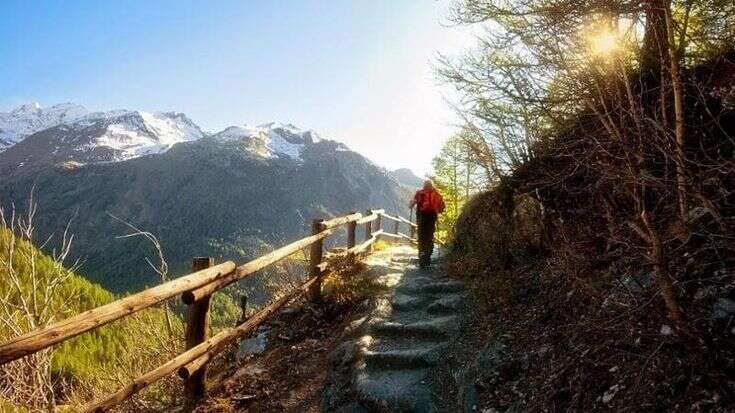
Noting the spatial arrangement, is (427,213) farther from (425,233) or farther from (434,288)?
(434,288)

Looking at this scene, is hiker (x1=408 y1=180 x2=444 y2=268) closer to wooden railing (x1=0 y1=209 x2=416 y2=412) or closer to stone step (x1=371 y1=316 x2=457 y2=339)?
wooden railing (x1=0 y1=209 x2=416 y2=412)

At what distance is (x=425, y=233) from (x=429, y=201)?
0.80 meters

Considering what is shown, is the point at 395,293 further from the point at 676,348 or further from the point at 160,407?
the point at 676,348

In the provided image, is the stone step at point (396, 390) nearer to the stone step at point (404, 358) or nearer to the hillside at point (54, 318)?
the stone step at point (404, 358)

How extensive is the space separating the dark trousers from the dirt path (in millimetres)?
2416

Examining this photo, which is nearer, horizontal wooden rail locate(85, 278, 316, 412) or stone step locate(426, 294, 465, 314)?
horizontal wooden rail locate(85, 278, 316, 412)

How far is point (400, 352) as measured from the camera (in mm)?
6117

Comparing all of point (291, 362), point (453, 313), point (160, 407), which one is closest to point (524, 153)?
point (453, 313)

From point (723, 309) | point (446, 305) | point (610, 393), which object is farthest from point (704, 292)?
point (446, 305)

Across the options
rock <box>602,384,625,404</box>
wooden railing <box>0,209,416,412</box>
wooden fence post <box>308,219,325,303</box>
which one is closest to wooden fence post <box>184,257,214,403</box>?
wooden railing <box>0,209,416,412</box>

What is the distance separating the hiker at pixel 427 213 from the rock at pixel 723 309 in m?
8.18

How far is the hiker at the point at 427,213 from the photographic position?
11.6m

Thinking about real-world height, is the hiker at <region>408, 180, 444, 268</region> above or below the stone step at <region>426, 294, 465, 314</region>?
above

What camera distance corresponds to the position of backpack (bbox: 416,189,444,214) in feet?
37.9
